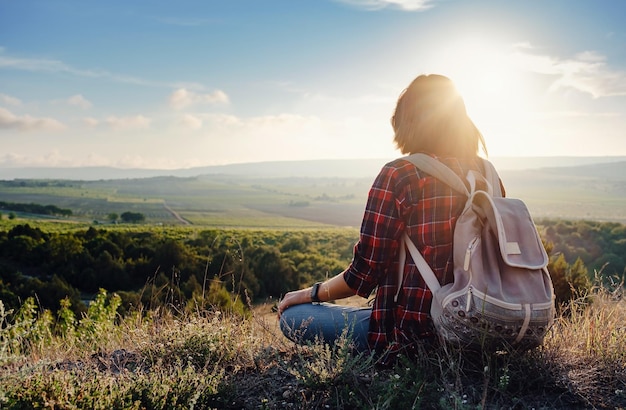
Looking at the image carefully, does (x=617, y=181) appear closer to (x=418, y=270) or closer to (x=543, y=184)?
(x=543, y=184)

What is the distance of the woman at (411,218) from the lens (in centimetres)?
237

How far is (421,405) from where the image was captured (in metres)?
2.22

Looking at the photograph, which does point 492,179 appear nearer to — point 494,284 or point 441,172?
point 441,172

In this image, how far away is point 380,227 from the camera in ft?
7.84

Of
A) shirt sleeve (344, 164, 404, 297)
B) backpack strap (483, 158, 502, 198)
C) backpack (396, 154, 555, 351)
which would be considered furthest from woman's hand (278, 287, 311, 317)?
backpack strap (483, 158, 502, 198)

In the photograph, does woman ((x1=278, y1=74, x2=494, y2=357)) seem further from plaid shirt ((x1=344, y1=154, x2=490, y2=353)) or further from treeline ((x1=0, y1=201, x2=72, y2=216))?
treeline ((x1=0, y1=201, x2=72, y2=216))

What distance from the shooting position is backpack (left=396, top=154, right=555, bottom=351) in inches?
83.2

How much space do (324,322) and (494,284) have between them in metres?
1.00

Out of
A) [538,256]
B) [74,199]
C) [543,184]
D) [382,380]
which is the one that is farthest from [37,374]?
[543,184]

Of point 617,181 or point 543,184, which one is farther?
point 543,184

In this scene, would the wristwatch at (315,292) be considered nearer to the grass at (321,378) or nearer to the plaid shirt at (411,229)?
the grass at (321,378)

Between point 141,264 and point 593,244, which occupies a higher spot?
point 141,264

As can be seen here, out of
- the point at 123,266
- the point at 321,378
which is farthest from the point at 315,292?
the point at 123,266

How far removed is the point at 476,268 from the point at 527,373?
69cm
